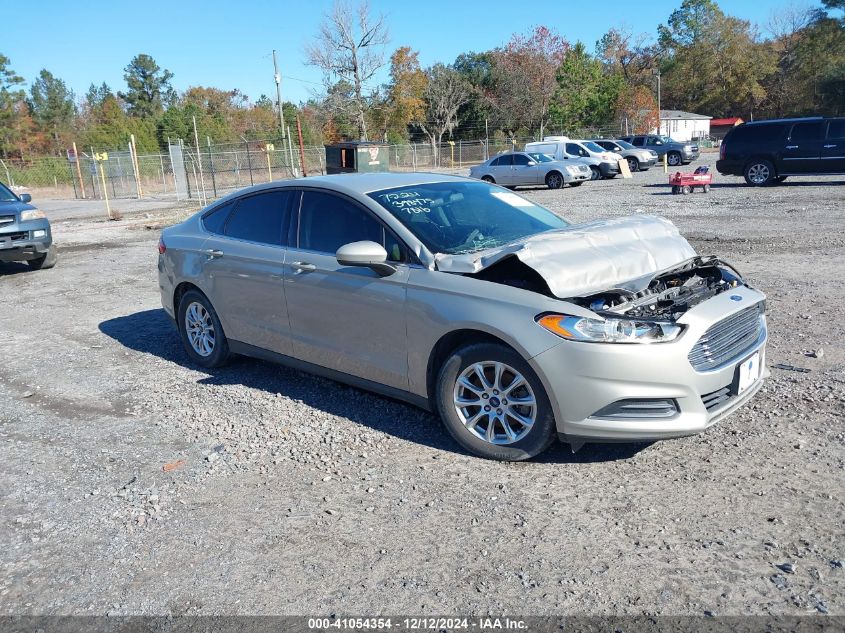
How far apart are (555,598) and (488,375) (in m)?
1.45

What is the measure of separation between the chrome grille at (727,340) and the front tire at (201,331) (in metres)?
3.79

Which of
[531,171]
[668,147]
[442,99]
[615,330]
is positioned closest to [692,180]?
[531,171]

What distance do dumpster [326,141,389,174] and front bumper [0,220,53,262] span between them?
1290cm

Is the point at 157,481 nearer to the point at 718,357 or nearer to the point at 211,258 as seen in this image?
the point at 211,258

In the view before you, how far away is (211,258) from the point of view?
231 inches

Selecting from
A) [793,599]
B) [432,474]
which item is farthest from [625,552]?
[432,474]

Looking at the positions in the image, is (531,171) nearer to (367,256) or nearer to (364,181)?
(364,181)

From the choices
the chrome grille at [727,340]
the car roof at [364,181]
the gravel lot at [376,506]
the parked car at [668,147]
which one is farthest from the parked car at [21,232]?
the parked car at [668,147]

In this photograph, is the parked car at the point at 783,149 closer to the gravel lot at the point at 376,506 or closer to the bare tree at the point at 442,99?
the gravel lot at the point at 376,506

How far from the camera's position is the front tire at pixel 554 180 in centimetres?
2662

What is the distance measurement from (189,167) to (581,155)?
18755mm

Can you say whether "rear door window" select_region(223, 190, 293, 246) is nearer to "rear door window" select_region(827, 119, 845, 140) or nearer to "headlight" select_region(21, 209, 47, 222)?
"headlight" select_region(21, 209, 47, 222)

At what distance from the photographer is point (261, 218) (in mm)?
5578

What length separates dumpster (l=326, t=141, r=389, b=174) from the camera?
24297 millimetres
